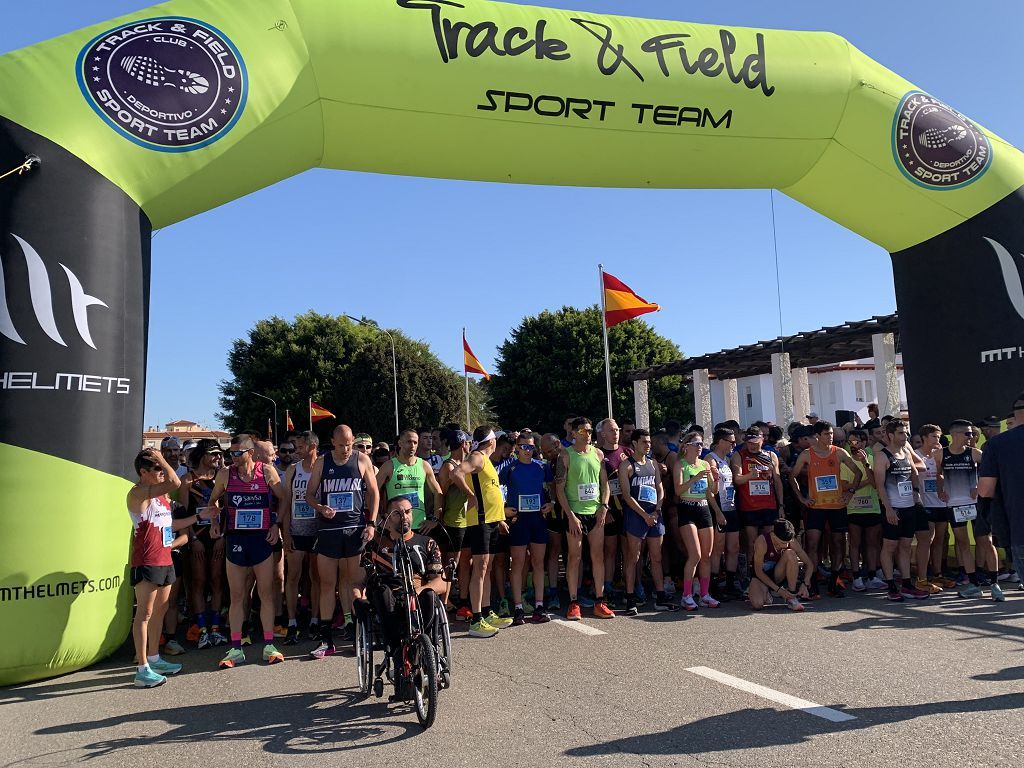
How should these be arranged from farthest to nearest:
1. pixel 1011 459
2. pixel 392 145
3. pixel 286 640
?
pixel 392 145 < pixel 286 640 < pixel 1011 459

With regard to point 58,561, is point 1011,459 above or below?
above

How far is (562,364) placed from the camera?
3950 centimetres

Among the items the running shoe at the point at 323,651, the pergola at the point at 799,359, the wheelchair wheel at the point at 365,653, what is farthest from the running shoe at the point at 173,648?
the pergola at the point at 799,359

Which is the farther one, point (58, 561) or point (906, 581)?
point (906, 581)

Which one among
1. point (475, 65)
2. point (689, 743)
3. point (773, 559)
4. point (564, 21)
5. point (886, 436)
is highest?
point (564, 21)

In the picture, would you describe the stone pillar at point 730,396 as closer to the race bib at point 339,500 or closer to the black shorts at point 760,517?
the black shorts at point 760,517

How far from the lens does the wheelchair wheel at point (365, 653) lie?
210 inches

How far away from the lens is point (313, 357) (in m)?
46.7

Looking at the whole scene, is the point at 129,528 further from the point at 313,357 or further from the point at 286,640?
the point at 313,357

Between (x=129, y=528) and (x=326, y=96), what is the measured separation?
13.1 feet

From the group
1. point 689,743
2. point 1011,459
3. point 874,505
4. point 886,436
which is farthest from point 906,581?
Result: point 689,743

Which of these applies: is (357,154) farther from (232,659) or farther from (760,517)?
(760,517)

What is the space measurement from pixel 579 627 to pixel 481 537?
1189 millimetres

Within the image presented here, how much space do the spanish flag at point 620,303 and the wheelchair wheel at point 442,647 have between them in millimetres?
11044
